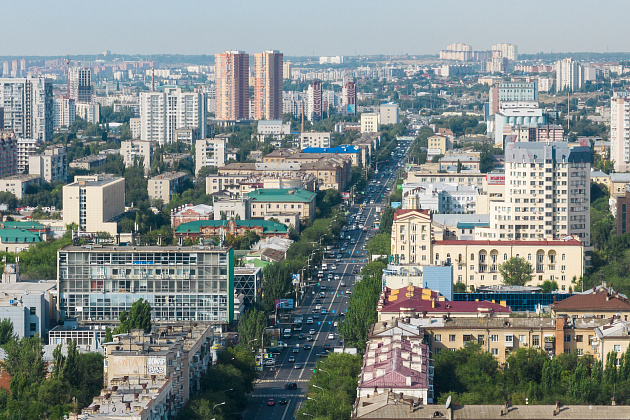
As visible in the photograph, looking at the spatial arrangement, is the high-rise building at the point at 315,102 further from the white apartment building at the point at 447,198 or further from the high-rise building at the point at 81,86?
the white apartment building at the point at 447,198

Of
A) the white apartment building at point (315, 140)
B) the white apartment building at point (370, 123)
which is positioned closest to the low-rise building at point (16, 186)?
the white apartment building at point (315, 140)

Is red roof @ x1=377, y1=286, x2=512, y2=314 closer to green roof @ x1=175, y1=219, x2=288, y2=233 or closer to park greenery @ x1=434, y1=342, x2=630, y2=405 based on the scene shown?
park greenery @ x1=434, y1=342, x2=630, y2=405

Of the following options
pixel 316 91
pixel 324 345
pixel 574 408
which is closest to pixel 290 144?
pixel 316 91

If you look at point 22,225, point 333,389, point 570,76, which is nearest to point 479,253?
point 333,389

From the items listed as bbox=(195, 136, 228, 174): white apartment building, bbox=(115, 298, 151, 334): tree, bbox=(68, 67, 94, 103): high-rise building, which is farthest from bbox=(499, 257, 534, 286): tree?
bbox=(68, 67, 94, 103): high-rise building

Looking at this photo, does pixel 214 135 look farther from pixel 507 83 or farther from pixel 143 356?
pixel 143 356

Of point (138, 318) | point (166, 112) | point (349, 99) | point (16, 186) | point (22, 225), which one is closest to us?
point (138, 318)

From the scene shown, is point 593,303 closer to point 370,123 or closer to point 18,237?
point 18,237
